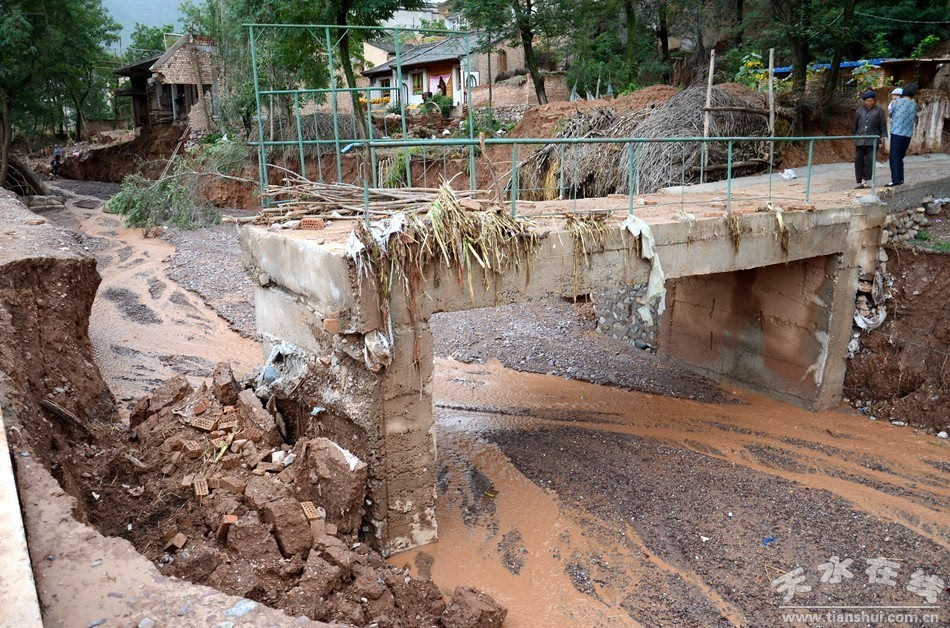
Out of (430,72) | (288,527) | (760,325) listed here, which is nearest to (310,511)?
(288,527)

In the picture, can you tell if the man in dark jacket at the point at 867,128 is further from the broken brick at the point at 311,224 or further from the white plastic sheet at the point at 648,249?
the broken brick at the point at 311,224

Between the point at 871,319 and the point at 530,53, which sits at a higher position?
the point at 530,53

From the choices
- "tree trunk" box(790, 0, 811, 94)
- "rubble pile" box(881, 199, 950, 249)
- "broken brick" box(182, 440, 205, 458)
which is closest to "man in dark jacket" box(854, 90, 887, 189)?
"rubble pile" box(881, 199, 950, 249)

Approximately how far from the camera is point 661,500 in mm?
7883

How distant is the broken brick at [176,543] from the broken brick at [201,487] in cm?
50

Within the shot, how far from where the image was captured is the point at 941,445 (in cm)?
916

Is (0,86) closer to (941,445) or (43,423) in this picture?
(43,423)

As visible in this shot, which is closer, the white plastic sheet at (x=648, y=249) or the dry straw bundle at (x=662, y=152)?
the white plastic sheet at (x=648, y=249)

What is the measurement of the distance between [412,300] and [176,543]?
2.72m

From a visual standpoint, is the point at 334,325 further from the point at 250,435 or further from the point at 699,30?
the point at 699,30

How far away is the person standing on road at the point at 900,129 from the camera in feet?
33.4

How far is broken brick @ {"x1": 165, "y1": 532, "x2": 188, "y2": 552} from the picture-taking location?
5.40m

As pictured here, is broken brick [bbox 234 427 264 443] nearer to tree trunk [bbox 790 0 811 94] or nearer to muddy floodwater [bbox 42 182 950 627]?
muddy floodwater [bbox 42 182 950 627]

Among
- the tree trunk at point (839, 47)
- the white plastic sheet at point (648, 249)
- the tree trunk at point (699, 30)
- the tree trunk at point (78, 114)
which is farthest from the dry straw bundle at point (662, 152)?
the tree trunk at point (78, 114)
